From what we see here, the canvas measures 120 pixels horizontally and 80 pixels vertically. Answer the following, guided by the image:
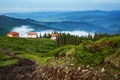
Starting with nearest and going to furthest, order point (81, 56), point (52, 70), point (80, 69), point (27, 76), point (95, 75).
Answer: point (95, 75) < point (80, 69) < point (81, 56) < point (52, 70) < point (27, 76)

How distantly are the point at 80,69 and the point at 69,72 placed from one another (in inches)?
67.4

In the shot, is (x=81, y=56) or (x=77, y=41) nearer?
(x=81, y=56)

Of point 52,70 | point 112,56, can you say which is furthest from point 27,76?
point 112,56

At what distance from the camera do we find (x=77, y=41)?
13425 cm

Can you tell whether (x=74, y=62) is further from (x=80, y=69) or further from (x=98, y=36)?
(x=98, y=36)

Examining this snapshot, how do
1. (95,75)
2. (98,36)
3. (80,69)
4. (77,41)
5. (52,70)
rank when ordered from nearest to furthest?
(95,75) → (80,69) → (52,70) → (77,41) → (98,36)

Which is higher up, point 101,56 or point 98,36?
point 101,56

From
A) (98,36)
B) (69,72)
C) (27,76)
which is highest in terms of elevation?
(69,72)

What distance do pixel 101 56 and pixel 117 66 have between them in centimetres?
379

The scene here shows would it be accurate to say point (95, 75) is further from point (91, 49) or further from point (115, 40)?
point (115, 40)

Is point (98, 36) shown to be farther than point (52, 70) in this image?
Yes

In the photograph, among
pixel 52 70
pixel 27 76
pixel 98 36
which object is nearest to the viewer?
pixel 52 70

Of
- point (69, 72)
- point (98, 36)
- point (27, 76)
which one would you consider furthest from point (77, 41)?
point (69, 72)

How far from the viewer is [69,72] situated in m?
36.9
